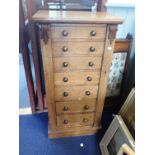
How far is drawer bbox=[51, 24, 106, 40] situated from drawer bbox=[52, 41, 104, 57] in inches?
1.7

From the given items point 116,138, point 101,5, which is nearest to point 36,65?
point 101,5

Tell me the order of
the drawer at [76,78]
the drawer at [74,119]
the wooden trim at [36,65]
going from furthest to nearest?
the drawer at [74,119]
the wooden trim at [36,65]
the drawer at [76,78]

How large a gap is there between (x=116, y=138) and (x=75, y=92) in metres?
0.51

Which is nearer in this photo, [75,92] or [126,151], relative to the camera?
[126,151]

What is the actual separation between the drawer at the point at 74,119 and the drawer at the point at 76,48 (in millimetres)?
613

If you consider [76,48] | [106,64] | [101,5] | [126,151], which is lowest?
[126,151]

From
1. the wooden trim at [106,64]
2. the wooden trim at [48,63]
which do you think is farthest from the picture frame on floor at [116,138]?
the wooden trim at [48,63]

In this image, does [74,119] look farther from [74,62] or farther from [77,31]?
[77,31]

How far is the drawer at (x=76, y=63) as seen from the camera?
1204 millimetres

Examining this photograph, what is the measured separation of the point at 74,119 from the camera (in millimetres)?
1568

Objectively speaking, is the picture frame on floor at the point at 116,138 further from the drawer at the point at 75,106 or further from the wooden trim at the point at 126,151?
the drawer at the point at 75,106

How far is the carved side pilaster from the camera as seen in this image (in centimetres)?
104
